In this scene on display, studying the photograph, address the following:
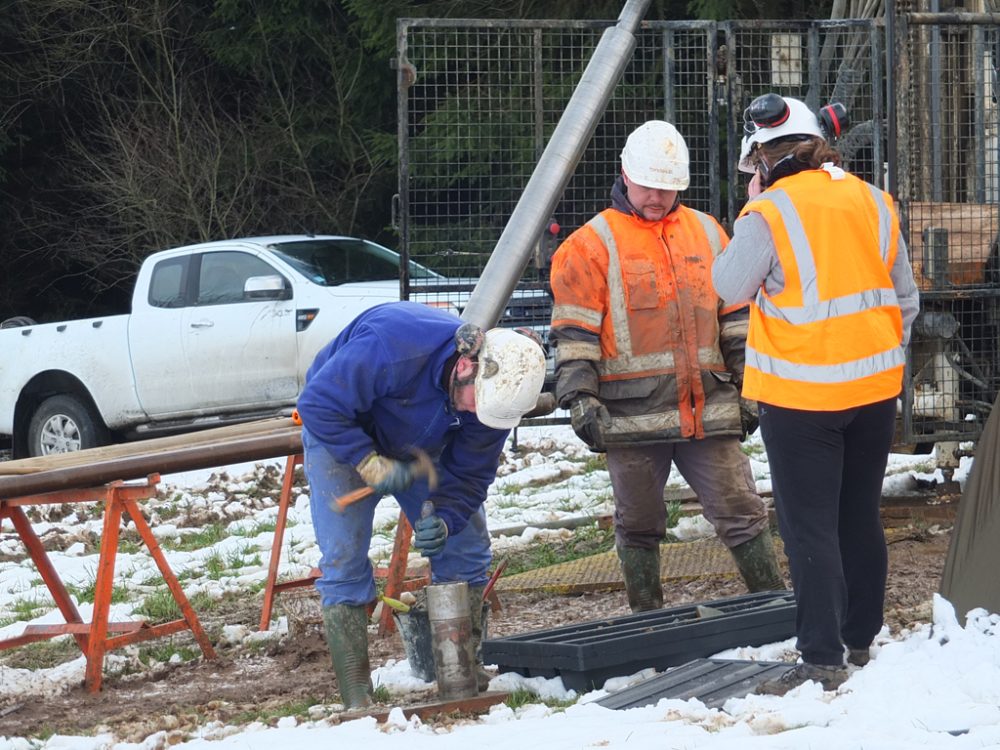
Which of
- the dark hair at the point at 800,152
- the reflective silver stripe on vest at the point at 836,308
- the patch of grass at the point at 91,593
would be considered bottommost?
the patch of grass at the point at 91,593

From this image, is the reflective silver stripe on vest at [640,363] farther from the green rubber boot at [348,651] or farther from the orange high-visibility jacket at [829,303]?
the green rubber boot at [348,651]

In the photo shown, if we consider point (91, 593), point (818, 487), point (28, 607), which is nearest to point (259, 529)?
point (91, 593)

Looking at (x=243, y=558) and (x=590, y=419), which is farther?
(x=243, y=558)

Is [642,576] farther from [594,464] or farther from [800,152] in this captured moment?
[594,464]

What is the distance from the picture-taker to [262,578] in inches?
303

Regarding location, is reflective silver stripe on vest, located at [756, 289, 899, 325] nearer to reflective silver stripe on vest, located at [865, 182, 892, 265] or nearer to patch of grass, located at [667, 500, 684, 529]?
reflective silver stripe on vest, located at [865, 182, 892, 265]

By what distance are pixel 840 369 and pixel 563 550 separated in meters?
3.80

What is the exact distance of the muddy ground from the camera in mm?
5133

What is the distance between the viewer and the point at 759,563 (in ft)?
19.1

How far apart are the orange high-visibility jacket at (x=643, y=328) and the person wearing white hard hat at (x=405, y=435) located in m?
0.83

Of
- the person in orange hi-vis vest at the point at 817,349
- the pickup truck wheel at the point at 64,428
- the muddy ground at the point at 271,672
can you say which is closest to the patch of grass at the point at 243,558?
the muddy ground at the point at 271,672

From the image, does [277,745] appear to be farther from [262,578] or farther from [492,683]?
[262,578]

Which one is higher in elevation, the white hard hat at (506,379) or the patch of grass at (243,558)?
the white hard hat at (506,379)

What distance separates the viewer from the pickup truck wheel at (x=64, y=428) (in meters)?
12.0
